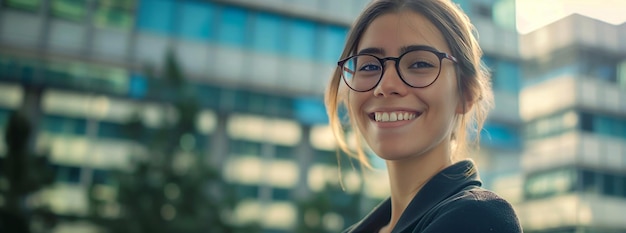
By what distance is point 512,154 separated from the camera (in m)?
17.7

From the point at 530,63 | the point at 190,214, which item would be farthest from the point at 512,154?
the point at 190,214

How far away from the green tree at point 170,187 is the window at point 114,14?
497 centimetres

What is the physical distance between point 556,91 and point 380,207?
18466 millimetres

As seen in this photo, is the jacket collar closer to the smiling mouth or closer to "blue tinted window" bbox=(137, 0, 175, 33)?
the smiling mouth

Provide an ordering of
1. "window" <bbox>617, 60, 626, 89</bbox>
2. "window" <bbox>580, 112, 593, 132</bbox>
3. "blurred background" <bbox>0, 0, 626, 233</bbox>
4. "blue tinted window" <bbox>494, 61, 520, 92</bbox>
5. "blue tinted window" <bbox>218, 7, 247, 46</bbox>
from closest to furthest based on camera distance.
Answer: "blurred background" <bbox>0, 0, 626, 233</bbox>, "blue tinted window" <bbox>218, 7, 247, 46</bbox>, "blue tinted window" <bbox>494, 61, 520, 92</bbox>, "window" <bbox>580, 112, 593, 132</bbox>, "window" <bbox>617, 60, 626, 89</bbox>

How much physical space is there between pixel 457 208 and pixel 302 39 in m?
14.8

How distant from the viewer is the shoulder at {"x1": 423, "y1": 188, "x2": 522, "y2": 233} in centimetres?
77

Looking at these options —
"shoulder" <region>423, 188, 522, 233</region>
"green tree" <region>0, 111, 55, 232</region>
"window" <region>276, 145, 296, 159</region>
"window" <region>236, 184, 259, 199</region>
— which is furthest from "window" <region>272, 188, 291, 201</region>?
"shoulder" <region>423, 188, 522, 233</region>

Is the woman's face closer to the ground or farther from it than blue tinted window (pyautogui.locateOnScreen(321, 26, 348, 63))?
closer to the ground

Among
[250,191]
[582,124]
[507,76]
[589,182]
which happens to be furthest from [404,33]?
[589,182]

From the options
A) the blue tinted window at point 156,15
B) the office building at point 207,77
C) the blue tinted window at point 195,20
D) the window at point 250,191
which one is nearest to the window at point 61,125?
the office building at point 207,77

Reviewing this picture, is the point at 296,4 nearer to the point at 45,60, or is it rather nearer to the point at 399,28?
the point at 45,60

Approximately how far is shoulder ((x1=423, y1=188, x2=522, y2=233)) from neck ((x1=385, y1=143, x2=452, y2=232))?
22 cm

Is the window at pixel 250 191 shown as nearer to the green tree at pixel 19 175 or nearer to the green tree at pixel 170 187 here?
the green tree at pixel 170 187
